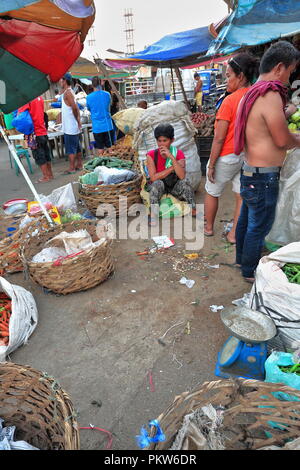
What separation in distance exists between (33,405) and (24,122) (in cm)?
615

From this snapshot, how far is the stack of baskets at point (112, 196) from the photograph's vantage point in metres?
4.37

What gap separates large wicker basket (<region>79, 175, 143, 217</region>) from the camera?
437 centimetres

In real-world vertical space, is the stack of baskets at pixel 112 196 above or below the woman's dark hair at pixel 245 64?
below

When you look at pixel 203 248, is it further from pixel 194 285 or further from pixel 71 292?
pixel 71 292

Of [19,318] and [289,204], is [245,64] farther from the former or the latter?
[19,318]

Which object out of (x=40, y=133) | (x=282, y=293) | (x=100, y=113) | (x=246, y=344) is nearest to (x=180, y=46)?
(x=100, y=113)

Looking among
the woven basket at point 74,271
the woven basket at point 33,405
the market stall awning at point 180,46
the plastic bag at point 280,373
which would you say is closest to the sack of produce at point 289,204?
the plastic bag at point 280,373

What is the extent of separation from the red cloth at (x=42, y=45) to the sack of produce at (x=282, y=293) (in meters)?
3.16

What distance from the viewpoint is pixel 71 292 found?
295cm

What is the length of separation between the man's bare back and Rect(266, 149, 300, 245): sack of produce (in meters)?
0.70

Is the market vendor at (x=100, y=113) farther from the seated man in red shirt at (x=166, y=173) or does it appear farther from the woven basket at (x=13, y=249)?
the woven basket at (x=13, y=249)

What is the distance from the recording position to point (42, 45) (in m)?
3.28
